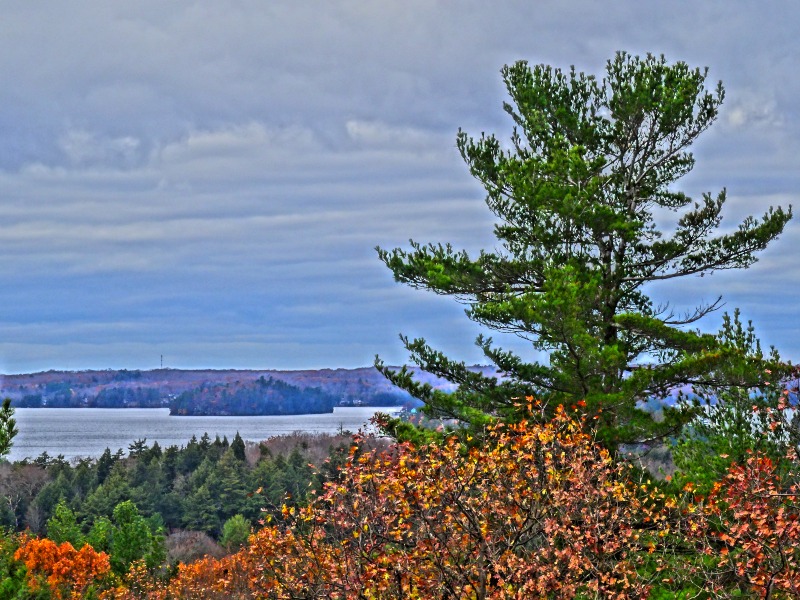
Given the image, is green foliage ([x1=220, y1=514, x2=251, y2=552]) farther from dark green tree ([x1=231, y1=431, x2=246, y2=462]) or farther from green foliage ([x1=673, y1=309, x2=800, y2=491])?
green foliage ([x1=673, y1=309, x2=800, y2=491])

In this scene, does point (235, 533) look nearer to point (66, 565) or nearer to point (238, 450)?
point (238, 450)

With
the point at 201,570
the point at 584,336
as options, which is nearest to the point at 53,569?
the point at 201,570

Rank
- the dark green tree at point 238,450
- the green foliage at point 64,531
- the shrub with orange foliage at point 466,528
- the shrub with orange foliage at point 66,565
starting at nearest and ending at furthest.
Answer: the shrub with orange foliage at point 466,528 → the shrub with orange foliage at point 66,565 → the green foliage at point 64,531 → the dark green tree at point 238,450

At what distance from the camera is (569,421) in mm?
11430

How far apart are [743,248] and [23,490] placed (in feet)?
201

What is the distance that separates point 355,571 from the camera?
346 inches

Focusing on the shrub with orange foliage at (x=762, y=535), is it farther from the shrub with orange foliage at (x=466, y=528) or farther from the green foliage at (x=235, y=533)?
the green foliage at (x=235, y=533)

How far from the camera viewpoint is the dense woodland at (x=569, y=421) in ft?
29.5

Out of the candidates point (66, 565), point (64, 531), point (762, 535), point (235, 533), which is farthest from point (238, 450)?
point (762, 535)

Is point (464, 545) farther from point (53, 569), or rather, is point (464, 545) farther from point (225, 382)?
point (225, 382)

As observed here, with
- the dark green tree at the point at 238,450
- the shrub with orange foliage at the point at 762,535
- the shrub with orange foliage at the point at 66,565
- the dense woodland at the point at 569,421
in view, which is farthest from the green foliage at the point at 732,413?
the dark green tree at the point at 238,450

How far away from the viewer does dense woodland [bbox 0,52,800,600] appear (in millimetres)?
8992

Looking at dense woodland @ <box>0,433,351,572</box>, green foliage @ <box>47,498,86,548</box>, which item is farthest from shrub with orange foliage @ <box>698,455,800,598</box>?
dense woodland @ <box>0,433,351,572</box>

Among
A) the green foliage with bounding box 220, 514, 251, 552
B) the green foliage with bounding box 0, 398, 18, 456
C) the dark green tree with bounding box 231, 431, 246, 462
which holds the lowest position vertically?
the green foliage with bounding box 220, 514, 251, 552
